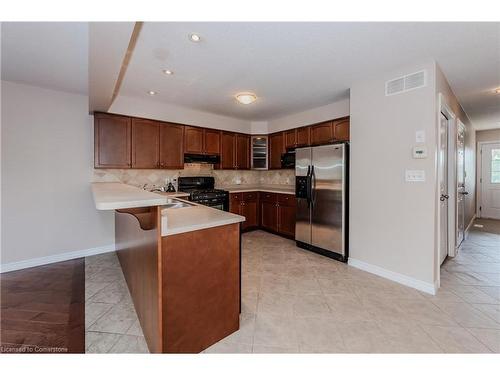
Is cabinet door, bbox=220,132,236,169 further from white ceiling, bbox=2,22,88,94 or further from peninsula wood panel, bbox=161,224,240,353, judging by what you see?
peninsula wood panel, bbox=161,224,240,353

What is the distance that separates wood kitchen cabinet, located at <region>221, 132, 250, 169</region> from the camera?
4855 mm

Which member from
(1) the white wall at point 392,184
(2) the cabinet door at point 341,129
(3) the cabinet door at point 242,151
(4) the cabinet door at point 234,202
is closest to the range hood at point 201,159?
(3) the cabinet door at point 242,151

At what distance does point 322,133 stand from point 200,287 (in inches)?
135

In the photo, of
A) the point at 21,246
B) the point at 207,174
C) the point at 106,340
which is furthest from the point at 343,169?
the point at 21,246

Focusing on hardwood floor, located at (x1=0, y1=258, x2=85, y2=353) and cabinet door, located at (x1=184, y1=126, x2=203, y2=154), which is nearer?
hardwood floor, located at (x1=0, y1=258, x2=85, y2=353)

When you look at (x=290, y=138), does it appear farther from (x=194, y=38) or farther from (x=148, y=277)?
(x=148, y=277)

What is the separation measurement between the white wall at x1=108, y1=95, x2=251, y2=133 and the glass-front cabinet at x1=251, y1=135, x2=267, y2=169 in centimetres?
39

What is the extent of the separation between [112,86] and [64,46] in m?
0.48

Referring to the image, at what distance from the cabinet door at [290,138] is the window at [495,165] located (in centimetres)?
568

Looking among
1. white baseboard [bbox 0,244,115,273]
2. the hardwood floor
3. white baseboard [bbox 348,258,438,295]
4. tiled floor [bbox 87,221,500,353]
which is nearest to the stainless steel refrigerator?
white baseboard [bbox 348,258,438,295]

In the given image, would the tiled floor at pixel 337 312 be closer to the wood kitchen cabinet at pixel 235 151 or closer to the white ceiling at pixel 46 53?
the wood kitchen cabinet at pixel 235 151

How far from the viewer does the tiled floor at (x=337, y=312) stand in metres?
1.70

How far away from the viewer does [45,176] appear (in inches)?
129

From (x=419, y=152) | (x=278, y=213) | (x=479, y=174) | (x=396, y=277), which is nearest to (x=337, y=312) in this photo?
(x=396, y=277)
